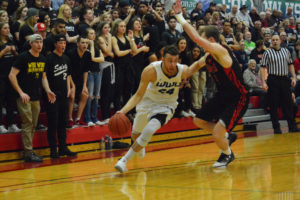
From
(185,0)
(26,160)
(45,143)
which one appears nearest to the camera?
(26,160)

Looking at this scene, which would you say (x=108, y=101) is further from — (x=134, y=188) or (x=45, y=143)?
(x=134, y=188)

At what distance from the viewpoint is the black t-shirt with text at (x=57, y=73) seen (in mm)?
9656

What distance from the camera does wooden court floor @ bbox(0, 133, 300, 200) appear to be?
5.88m

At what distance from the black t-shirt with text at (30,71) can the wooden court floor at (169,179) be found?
4.84 feet

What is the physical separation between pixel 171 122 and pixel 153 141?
2.38 feet

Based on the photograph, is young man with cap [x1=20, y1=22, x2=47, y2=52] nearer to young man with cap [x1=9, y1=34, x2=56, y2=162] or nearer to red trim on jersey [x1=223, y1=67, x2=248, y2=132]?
young man with cap [x1=9, y1=34, x2=56, y2=162]

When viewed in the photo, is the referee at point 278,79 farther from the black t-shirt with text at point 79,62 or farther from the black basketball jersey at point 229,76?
the black basketball jersey at point 229,76

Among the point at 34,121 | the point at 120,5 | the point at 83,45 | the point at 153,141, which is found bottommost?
the point at 153,141

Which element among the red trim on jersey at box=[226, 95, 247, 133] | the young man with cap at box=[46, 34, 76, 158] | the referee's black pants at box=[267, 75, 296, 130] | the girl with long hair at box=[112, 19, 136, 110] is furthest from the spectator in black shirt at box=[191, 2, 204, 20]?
the red trim on jersey at box=[226, 95, 247, 133]

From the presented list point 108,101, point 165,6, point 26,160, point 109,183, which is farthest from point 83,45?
point 165,6

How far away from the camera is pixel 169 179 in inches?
274

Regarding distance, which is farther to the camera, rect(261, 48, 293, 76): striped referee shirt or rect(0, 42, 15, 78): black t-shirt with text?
rect(261, 48, 293, 76): striped referee shirt

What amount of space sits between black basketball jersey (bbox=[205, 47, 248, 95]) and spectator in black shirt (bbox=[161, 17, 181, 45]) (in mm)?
5123

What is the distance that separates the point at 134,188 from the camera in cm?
631
